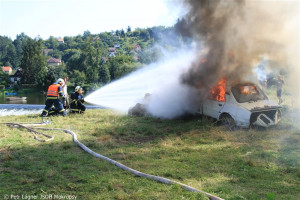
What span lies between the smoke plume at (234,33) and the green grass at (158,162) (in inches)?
87.4

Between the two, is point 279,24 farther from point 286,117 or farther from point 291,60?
point 286,117

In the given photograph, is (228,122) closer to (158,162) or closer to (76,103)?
(158,162)

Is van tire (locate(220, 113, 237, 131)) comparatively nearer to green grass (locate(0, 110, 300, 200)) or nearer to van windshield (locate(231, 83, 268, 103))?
green grass (locate(0, 110, 300, 200))

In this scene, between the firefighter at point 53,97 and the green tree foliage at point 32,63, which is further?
the green tree foliage at point 32,63

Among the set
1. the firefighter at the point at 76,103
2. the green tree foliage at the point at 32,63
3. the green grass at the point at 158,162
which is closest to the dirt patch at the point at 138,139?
the green grass at the point at 158,162

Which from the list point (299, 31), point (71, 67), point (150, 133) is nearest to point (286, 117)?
point (299, 31)

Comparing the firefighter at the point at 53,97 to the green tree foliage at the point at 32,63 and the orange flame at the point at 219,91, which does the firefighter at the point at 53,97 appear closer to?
the orange flame at the point at 219,91

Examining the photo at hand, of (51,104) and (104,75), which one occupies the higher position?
(104,75)

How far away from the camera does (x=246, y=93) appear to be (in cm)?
1067

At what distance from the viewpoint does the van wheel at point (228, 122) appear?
10195 millimetres

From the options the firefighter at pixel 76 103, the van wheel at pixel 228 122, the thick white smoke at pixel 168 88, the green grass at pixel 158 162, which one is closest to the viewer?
the green grass at pixel 158 162

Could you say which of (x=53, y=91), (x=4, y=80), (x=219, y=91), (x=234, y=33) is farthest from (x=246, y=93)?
(x=4, y=80)

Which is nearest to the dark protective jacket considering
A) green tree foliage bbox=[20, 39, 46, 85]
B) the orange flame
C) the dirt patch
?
the dirt patch

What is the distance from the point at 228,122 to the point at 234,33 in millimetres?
3543
